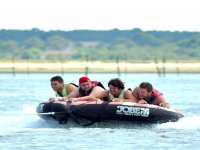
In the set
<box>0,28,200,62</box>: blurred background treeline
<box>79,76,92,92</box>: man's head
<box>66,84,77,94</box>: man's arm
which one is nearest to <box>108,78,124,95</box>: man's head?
<box>79,76,92,92</box>: man's head

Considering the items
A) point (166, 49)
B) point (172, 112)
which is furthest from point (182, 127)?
A: point (166, 49)

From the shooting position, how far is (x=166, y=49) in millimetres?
157375

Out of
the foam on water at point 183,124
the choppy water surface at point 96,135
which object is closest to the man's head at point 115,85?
the choppy water surface at point 96,135

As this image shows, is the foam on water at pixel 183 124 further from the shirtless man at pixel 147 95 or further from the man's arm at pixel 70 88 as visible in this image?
the man's arm at pixel 70 88

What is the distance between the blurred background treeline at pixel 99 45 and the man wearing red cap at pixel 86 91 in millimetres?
106158

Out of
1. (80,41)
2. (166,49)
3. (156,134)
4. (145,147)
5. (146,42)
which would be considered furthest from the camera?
(80,41)

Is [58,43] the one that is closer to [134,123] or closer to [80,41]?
[80,41]

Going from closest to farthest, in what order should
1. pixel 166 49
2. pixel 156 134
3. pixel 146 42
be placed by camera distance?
pixel 156 134 → pixel 166 49 → pixel 146 42

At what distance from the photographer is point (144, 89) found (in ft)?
76.0

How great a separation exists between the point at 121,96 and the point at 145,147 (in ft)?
8.77

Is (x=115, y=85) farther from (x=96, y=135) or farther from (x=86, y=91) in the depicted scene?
(x=96, y=135)

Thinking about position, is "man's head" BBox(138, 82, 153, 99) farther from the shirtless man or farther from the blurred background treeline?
the blurred background treeline

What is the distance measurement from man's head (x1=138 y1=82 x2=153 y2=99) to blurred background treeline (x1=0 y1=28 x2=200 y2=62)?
107 metres

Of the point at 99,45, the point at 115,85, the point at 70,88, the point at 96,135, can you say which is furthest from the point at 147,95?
the point at 99,45
